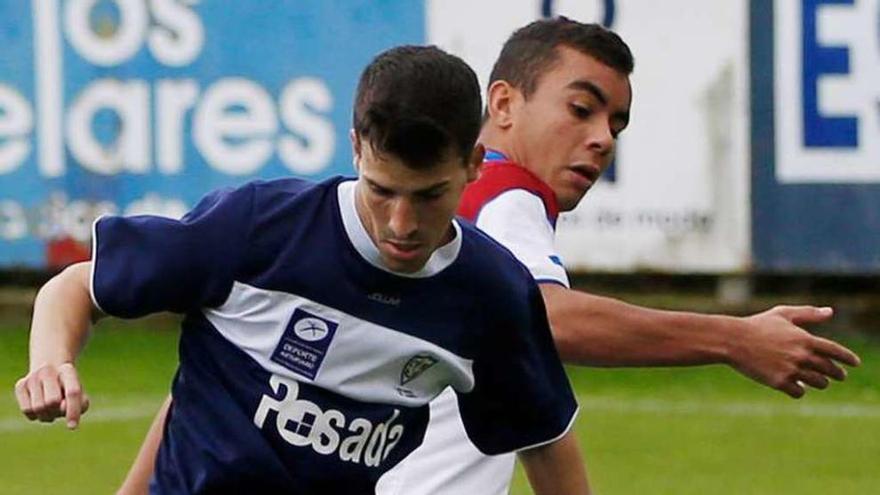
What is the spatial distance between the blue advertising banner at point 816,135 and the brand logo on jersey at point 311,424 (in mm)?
8822

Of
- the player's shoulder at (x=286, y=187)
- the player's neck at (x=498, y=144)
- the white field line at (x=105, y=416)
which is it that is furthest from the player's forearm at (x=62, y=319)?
the white field line at (x=105, y=416)

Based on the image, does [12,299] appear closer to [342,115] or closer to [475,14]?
[342,115]

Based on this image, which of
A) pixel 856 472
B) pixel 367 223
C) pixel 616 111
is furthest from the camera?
pixel 856 472

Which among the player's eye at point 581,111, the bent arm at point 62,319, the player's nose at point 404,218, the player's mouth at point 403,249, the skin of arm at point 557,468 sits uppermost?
the player's nose at point 404,218

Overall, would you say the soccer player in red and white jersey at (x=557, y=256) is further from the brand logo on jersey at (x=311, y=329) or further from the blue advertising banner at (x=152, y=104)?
the blue advertising banner at (x=152, y=104)

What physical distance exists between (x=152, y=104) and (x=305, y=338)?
9.32 m

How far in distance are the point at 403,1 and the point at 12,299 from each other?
9.91ft

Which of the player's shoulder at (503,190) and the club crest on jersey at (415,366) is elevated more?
the player's shoulder at (503,190)

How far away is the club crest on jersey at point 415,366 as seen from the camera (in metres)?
4.46

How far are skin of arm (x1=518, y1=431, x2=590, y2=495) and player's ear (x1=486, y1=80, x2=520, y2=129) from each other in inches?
39.2

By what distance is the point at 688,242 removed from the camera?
42.9 ft

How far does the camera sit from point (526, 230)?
16.7 feet

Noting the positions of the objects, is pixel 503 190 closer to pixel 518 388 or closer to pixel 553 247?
pixel 553 247

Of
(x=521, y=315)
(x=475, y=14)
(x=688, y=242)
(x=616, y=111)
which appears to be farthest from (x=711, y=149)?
(x=521, y=315)
